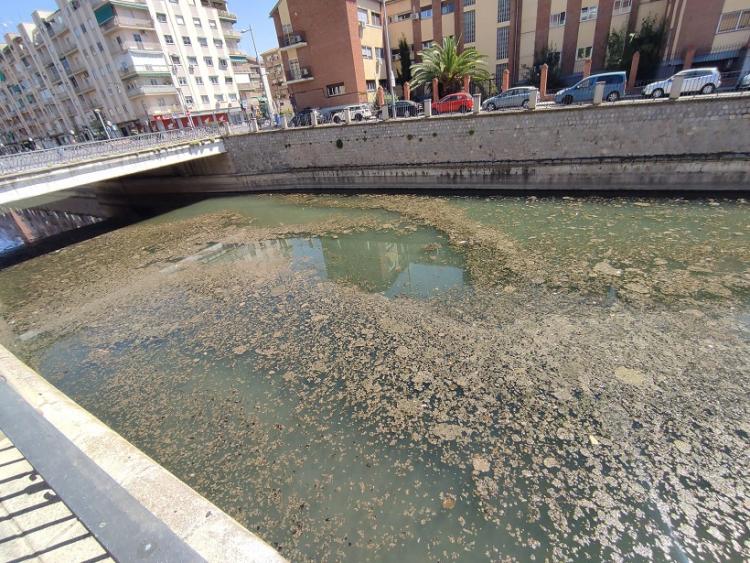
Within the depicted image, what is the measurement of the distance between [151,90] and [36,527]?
4170 cm

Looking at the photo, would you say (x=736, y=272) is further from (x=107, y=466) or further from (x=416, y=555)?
(x=107, y=466)

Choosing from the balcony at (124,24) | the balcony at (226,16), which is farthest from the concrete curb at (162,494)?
the balcony at (226,16)

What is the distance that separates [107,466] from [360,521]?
8.87ft

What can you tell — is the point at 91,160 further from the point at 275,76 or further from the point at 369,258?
the point at 275,76

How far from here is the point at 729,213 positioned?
1127 centimetres

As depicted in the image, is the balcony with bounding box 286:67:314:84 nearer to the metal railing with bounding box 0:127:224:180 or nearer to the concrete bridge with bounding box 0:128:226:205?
the metal railing with bounding box 0:127:224:180

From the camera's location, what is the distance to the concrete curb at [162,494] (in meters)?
2.48

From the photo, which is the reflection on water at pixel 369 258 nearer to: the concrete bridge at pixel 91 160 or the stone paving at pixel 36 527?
the stone paving at pixel 36 527

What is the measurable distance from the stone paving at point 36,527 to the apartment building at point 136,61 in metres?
35.9

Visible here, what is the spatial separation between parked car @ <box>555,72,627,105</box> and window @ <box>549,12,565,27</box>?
12.0 metres

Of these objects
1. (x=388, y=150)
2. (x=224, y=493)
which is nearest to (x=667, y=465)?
(x=224, y=493)

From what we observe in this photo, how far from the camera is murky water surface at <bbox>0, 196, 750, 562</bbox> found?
3.98m

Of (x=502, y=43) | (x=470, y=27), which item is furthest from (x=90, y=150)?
(x=502, y=43)

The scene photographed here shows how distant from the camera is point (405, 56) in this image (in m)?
31.5
